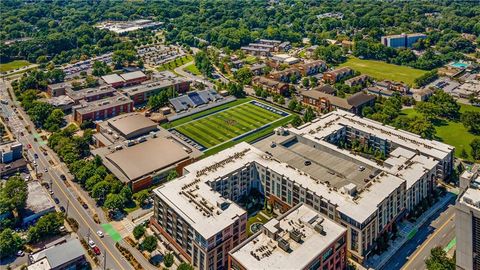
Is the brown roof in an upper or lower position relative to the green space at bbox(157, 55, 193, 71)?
lower

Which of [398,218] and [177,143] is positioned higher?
[177,143]

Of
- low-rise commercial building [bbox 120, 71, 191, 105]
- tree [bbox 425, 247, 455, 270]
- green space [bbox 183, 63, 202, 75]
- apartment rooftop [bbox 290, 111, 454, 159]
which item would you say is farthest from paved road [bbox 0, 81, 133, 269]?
green space [bbox 183, 63, 202, 75]

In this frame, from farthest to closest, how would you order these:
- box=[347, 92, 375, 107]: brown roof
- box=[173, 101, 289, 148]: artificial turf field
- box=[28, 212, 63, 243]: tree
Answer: box=[347, 92, 375, 107]: brown roof, box=[173, 101, 289, 148]: artificial turf field, box=[28, 212, 63, 243]: tree

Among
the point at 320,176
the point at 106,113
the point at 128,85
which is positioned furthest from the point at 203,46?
the point at 320,176

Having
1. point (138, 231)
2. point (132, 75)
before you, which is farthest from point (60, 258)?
point (132, 75)

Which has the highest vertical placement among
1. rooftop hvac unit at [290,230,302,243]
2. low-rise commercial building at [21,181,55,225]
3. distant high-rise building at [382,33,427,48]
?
rooftop hvac unit at [290,230,302,243]

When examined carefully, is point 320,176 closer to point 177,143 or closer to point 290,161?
point 290,161

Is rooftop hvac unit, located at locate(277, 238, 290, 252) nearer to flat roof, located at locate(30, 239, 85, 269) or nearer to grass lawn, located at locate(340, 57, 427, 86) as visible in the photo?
flat roof, located at locate(30, 239, 85, 269)
